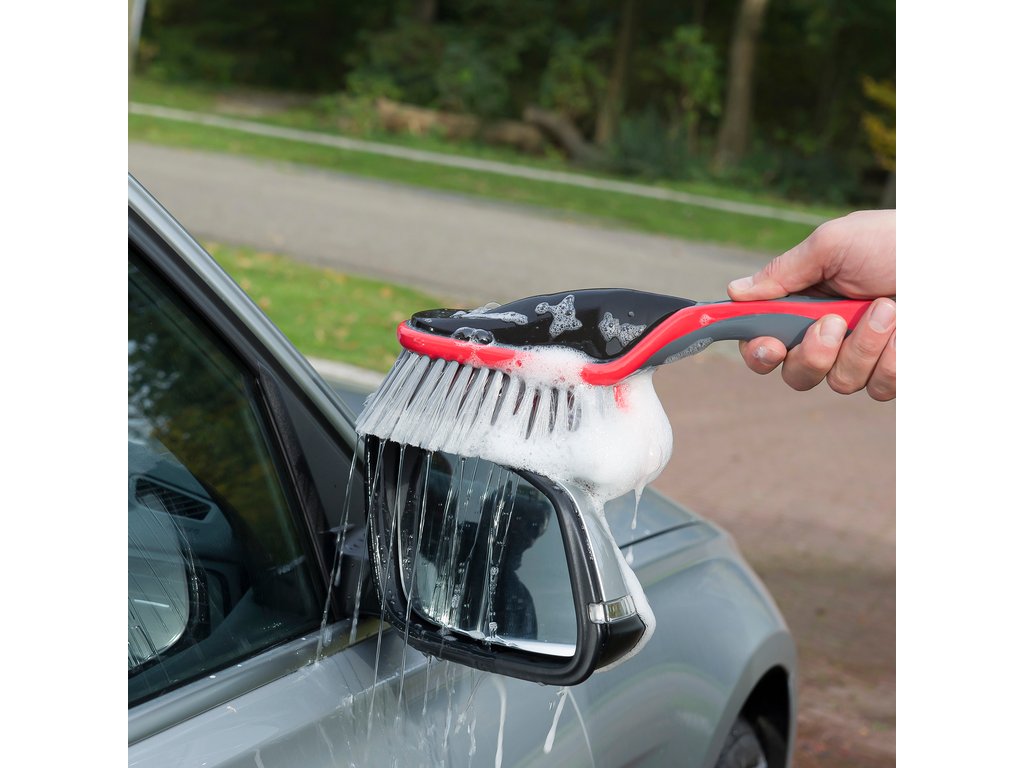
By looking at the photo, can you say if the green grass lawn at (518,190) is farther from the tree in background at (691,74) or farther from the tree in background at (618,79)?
the tree in background at (618,79)

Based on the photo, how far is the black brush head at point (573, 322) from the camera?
1.51 metres

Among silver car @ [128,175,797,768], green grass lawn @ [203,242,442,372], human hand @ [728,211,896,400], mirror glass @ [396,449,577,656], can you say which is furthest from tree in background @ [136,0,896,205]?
mirror glass @ [396,449,577,656]

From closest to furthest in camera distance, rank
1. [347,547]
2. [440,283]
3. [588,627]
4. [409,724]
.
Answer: [588,627]
[409,724]
[347,547]
[440,283]

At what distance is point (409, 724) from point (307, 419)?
0.46m

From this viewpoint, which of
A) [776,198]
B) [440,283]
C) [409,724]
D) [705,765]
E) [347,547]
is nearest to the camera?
[409,724]

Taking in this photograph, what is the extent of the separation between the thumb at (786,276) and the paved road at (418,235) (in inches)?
285

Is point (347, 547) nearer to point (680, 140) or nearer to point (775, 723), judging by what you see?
point (775, 723)

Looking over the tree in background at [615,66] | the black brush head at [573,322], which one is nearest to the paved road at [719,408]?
the black brush head at [573,322]

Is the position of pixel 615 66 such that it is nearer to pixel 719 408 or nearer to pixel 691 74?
pixel 691 74

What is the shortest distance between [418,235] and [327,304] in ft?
11.6

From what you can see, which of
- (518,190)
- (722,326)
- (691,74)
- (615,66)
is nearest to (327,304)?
(722,326)

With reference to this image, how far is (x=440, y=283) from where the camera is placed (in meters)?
9.94

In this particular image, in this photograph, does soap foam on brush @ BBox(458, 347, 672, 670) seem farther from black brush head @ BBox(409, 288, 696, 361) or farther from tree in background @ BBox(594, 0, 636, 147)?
tree in background @ BBox(594, 0, 636, 147)

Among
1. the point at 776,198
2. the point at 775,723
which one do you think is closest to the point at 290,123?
the point at 776,198
